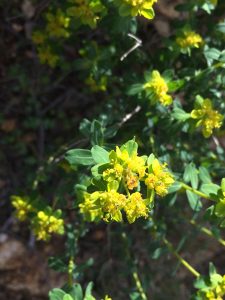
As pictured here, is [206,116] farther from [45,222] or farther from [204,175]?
[45,222]

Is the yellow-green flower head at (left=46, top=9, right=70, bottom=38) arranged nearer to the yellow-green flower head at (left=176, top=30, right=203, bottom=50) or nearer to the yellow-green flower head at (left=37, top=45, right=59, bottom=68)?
the yellow-green flower head at (left=37, top=45, right=59, bottom=68)

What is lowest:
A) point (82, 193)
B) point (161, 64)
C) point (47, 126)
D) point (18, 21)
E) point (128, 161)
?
point (128, 161)

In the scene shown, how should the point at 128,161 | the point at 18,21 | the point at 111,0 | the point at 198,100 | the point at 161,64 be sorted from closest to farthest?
the point at 128,161 < the point at 111,0 < the point at 198,100 < the point at 161,64 < the point at 18,21

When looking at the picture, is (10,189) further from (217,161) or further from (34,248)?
(217,161)

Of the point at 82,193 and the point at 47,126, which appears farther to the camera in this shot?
the point at 47,126

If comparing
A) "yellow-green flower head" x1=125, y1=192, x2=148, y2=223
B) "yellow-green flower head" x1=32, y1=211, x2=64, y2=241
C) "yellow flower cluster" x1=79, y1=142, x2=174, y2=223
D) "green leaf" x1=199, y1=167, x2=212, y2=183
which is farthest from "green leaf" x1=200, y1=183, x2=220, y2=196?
"yellow-green flower head" x1=32, y1=211, x2=64, y2=241

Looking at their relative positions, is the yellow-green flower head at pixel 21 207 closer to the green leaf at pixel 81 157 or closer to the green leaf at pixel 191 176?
the green leaf at pixel 81 157

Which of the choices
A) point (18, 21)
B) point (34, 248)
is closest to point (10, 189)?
point (34, 248)

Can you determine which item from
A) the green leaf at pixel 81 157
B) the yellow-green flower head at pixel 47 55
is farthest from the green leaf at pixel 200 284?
the yellow-green flower head at pixel 47 55

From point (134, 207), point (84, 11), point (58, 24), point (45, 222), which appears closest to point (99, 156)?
point (134, 207)
